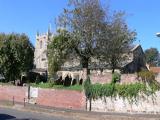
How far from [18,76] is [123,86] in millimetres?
28899

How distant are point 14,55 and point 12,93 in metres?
11.3

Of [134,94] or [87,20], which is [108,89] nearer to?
[134,94]

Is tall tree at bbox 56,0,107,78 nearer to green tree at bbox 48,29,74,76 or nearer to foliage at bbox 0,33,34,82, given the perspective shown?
green tree at bbox 48,29,74,76

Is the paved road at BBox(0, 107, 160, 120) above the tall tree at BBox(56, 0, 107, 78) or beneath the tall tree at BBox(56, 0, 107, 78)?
beneath

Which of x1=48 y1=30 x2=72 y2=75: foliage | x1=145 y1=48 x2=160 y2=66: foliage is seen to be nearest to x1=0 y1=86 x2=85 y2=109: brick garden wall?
x1=48 y1=30 x2=72 y2=75: foliage

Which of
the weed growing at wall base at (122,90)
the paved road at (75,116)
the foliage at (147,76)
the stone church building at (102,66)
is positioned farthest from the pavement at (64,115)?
the stone church building at (102,66)

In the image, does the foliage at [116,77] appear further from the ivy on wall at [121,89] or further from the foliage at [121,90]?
the foliage at [121,90]

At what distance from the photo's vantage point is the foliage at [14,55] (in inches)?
2277

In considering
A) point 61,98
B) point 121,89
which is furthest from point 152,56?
point 121,89

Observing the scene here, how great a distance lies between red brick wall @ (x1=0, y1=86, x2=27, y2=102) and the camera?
4731 cm

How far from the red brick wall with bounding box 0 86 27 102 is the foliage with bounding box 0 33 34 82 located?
7827 mm

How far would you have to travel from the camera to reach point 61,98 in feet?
137

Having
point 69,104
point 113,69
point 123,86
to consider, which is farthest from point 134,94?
point 113,69

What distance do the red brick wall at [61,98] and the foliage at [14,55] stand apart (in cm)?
1445
